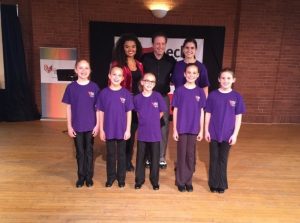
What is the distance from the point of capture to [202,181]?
10.7 ft

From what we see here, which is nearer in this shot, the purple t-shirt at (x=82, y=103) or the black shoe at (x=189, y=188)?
the purple t-shirt at (x=82, y=103)

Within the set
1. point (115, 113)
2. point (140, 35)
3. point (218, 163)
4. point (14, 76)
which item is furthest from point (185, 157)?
point (14, 76)

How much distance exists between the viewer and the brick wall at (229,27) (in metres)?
5.43

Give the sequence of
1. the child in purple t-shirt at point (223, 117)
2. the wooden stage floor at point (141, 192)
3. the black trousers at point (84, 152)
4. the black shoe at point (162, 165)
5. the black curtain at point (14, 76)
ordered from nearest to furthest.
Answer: the wooden stage floor at point (141, 192) < the child in purple t-shirt at point (223, 117) < the black trousers at point (84, 152) < the black shoe at point (162, 165) < the black curtain at point (14, 76)

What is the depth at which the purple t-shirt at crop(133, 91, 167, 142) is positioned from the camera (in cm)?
283

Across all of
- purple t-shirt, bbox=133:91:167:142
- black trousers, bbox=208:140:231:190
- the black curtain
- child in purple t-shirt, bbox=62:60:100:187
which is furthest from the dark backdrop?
black trousers, bbox=208:140:231:190

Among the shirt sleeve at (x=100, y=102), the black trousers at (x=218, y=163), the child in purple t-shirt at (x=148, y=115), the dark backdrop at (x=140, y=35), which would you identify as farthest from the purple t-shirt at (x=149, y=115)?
the dark backdrop at (x=140, y=35)

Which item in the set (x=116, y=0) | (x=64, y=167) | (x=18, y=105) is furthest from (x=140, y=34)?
(x=64, y=167)

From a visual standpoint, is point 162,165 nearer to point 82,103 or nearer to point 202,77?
point 202,77

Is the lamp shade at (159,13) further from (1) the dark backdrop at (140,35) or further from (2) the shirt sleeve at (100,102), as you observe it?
(2) the shirt sleeve at (100,102)

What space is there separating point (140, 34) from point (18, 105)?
2494mm

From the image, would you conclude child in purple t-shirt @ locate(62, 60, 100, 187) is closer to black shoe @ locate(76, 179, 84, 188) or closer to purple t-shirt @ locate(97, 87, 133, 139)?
purple t-shirt @ locate(97, 87, 133, 139)

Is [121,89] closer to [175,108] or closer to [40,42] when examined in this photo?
[175,108]

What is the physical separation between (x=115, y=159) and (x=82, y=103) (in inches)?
24.4
